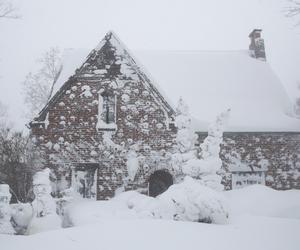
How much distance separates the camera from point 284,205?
9922 mm

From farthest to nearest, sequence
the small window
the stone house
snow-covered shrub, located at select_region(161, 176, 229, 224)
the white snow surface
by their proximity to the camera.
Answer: the white snow surface
the small window
the stone house
snow-covered shrub, located at select_region(161, 176, 229, 224)

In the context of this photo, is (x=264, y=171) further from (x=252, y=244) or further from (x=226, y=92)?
(x=252, y=244)

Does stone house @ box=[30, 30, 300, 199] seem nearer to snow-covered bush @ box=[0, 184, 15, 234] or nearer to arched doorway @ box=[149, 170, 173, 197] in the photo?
arched doorway @ box=[149, 170, 173, 197]

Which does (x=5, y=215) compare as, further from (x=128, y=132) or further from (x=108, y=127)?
(x=128, y=132)

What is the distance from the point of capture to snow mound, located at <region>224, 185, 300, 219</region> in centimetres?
944

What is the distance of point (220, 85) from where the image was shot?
1822 cm

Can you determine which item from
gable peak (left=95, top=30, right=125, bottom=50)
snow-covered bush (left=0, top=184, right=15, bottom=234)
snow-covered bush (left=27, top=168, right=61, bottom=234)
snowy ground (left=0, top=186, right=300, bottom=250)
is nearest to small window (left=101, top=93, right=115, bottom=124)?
gable peak (left=95, top=30, right=125, bottom=50)

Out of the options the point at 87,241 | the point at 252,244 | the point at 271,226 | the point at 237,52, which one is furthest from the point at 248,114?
the point at 87,241

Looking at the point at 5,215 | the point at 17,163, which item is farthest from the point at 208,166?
the point at 17,163

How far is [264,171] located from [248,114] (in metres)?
2.79

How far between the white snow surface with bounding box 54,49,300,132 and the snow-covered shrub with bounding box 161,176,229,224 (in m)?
7.74

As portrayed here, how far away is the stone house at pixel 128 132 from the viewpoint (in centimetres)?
1463

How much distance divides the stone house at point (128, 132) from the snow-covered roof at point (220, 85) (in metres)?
0.08

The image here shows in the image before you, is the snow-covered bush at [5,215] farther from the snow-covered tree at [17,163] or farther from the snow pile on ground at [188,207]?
the snow-covered tree at [17,163]
